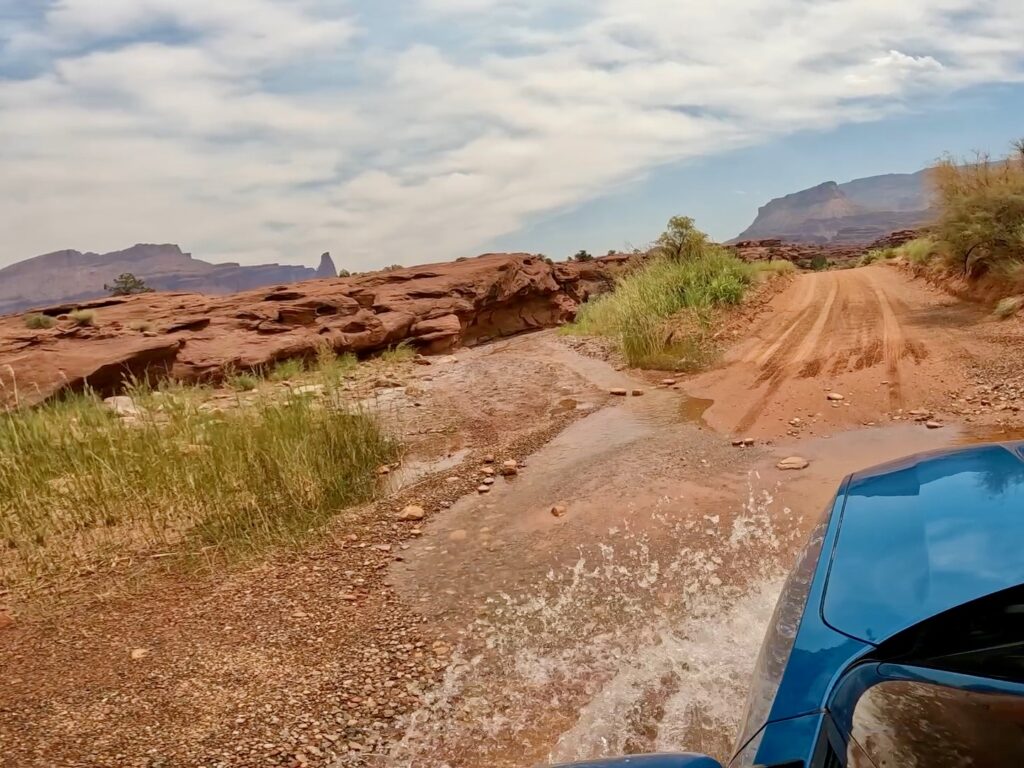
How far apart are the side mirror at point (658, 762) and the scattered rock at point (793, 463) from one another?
4.72 metres

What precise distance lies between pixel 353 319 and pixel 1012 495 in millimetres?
18101

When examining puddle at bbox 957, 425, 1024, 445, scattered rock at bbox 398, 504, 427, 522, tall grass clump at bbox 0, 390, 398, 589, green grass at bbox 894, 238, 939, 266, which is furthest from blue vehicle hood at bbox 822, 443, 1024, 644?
green grass at bbox 894, 238, 939, 266

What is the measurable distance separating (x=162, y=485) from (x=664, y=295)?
1147 centimetres

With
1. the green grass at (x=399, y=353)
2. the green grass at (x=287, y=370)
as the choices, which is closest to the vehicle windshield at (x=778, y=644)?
the green grass at (x=287, y=370)

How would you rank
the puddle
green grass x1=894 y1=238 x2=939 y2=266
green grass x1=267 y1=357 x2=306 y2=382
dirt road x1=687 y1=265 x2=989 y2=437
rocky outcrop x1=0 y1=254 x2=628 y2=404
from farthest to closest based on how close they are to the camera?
green grass x1=894 y1=238 x2=939 y2=266
green grass x1=267 y1=357 x2=306 y2=382
rocky outcrop x1=0 y1=254 x2=628 y2=404
dirt road x1=687 y1=265 x2=989 y2=437
the puddle

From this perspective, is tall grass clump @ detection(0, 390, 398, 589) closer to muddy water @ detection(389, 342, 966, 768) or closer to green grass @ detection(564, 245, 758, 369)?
muddy water @ detection(389, 342, 966, 768)

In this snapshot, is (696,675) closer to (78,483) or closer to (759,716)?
(759,716)

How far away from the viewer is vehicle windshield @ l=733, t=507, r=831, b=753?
138 cm

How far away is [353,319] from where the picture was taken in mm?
18672

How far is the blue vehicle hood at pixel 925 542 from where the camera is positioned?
1365 mm

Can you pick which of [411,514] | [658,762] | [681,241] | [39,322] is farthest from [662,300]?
[39,322]

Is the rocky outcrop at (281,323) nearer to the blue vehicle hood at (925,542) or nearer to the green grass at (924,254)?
the green grass at (924,254)

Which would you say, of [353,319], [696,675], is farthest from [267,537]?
[353,319]

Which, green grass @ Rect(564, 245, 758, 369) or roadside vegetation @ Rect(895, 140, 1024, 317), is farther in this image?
green grass @ Rect(564, 245, 758, 369)
